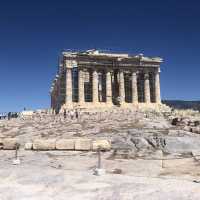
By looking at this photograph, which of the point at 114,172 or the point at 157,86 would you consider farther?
the point at 157,86

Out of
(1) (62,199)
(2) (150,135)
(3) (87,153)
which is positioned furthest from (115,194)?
(2) (150,135)

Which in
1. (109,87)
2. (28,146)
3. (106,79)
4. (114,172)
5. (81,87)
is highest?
(106,79)

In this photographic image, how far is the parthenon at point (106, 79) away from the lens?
83.9 m

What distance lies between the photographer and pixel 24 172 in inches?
806

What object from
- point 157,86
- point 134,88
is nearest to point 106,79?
point 134,88

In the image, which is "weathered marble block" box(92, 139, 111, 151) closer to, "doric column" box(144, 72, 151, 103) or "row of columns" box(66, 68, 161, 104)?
"row of columns" box(66, 68, 161, 104)

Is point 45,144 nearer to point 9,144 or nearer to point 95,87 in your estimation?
point 9,144

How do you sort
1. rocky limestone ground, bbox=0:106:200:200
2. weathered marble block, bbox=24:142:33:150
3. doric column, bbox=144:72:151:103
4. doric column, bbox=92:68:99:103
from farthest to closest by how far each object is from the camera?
doric column, bbox=144:72:151:103
doric column, bbox=92:68:99:103
weathered marble block, bbox=24:142:33:150
rocky limestone ground, bbox=0:106:200:200

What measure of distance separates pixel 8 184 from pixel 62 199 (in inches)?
156

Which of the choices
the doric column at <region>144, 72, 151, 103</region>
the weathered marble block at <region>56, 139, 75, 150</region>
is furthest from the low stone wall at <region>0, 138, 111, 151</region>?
the doric column at <region>144, 72, 151, 103</region>

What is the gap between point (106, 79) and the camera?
289 ft

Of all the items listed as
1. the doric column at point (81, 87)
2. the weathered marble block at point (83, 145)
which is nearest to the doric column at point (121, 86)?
the doric column at point (81, 87)

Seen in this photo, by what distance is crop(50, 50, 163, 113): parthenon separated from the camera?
83.9m

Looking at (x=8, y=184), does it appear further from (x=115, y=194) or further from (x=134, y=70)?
(x=134, y=70)
